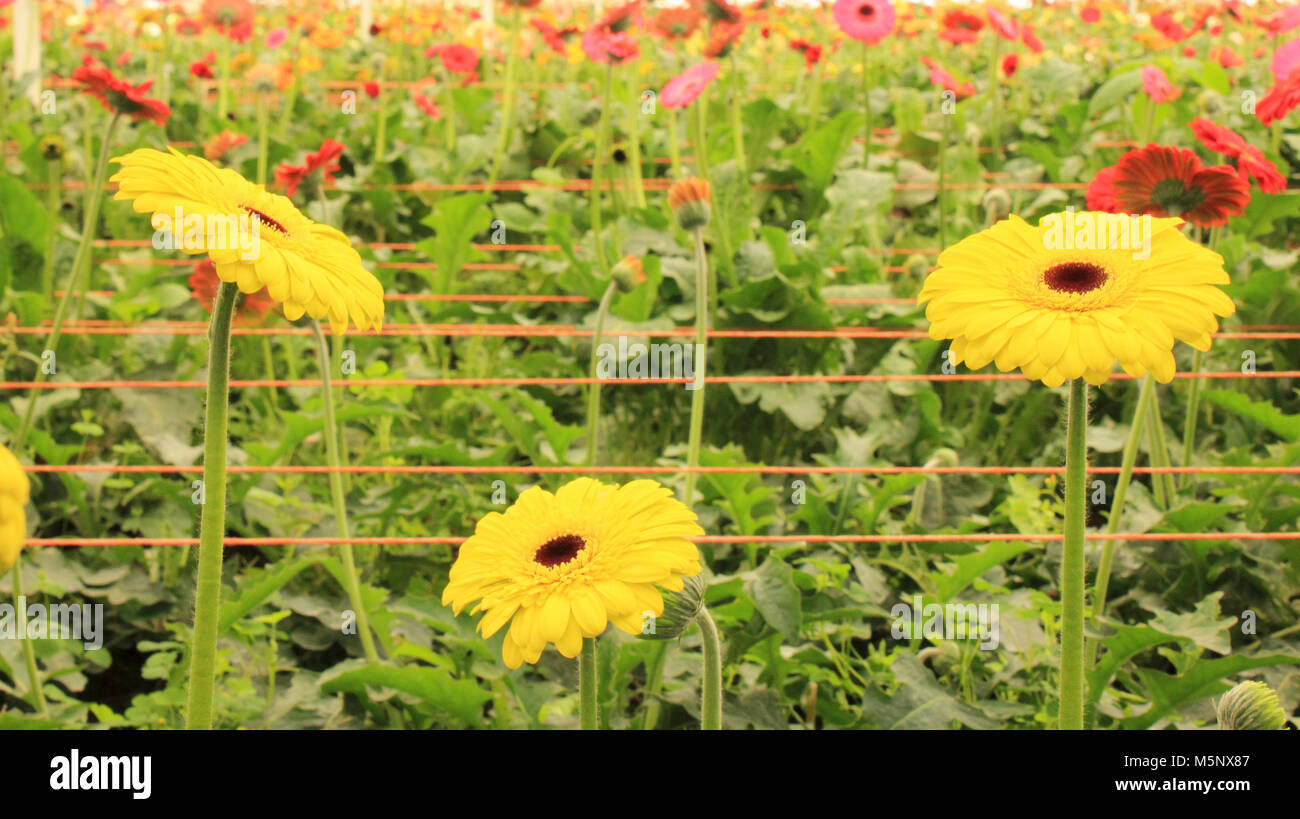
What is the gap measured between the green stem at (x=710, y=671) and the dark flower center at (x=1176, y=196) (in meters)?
0.93

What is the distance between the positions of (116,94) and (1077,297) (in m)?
2.17

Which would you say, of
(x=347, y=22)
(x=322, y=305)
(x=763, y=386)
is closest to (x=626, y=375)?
(x=763, y=386)

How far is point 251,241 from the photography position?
107 centimetres

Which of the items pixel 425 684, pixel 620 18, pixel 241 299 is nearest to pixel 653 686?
pixel 425 684

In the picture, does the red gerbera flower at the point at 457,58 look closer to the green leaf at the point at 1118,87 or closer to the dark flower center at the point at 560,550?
the green leaf at the point at 1118,87

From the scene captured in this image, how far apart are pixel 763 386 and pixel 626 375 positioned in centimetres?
34

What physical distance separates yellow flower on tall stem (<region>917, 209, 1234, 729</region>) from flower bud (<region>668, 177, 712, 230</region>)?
1103 mm

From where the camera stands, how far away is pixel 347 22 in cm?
907

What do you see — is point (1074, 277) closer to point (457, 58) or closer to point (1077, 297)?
point (1077, 297)

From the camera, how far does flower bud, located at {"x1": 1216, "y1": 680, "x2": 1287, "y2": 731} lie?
1.32 metres

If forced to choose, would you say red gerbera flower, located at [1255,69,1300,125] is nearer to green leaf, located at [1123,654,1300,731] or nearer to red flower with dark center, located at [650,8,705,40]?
green leaf, located at [1123,654,1300,731]

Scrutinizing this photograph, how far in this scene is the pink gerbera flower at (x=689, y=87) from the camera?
3229mm

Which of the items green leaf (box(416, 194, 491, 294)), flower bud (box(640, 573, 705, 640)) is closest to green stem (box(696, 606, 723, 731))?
flower bud (box(640, 573, 705, 640))

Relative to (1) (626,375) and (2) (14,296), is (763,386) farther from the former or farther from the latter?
(2) (14,296)
